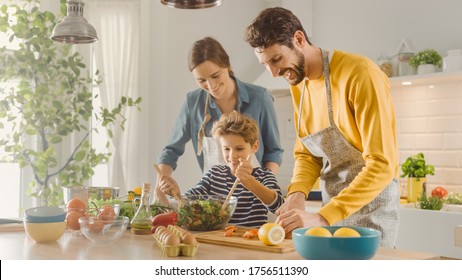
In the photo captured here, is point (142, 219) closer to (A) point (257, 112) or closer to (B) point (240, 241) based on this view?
(B) point (240, 241)

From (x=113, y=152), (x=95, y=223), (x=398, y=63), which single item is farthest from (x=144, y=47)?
(x=95, y=223)

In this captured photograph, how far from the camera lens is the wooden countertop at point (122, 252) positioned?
1.69 meters

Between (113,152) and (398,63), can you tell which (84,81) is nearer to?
(113,152)

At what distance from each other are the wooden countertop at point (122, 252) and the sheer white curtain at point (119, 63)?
260 centimetres

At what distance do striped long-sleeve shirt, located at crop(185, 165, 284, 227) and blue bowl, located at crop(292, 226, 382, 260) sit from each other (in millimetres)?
1014

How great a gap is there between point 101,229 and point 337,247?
764mm

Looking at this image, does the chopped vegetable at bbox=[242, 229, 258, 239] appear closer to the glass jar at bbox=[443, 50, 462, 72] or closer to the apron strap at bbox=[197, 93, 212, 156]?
the apron strap at bbox=[197, 93, 212, 156]

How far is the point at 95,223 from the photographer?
1875 mm

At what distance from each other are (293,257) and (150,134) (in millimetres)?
3251

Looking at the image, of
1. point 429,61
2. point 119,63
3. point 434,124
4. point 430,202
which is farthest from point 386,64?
point 119,63

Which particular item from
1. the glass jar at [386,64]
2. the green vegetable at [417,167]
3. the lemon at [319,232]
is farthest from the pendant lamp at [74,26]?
the green vegetable at [417,167]

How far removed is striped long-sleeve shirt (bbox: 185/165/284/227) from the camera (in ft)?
8.73

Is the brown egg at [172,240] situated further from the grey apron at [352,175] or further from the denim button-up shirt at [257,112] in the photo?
the denim button-up shirt at [257,112]

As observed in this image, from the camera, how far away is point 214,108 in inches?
126
